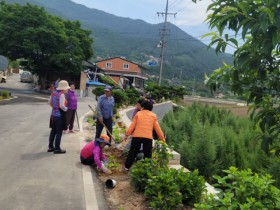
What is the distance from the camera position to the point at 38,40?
42438 millimetres

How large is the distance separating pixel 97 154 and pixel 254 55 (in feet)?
18.7

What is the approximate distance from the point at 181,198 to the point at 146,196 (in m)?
0.69

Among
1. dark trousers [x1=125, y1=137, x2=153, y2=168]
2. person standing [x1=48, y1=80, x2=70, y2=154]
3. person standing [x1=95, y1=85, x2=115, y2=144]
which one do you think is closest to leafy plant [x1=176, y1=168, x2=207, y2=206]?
dark trousers [x1=125, y1=137, x2=153, y2=168]

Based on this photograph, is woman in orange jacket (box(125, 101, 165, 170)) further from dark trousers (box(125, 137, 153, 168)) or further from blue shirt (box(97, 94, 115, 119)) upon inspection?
blue shirt (box(97, 94, 115, 119))

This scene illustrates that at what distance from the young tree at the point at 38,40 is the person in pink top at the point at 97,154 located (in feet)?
115

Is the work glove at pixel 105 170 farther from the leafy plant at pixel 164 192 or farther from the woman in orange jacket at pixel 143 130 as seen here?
the leafy plant at pixel 164 192

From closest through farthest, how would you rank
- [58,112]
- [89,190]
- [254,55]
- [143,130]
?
[254,55]
[89,190]
[143,130]
[58,112]

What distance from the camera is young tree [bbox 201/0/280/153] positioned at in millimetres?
2312

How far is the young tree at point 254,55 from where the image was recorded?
231cm

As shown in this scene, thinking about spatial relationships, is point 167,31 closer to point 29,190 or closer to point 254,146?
point 254,146

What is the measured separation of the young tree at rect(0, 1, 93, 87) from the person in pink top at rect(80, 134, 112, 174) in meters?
34.9

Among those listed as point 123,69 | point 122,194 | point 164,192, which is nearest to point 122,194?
point 122,194

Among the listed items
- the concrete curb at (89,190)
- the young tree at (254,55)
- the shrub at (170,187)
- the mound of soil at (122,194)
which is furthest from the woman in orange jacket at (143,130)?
the young tree at (254,55)

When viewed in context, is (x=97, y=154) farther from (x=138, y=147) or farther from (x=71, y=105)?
(x=71, y=105)
